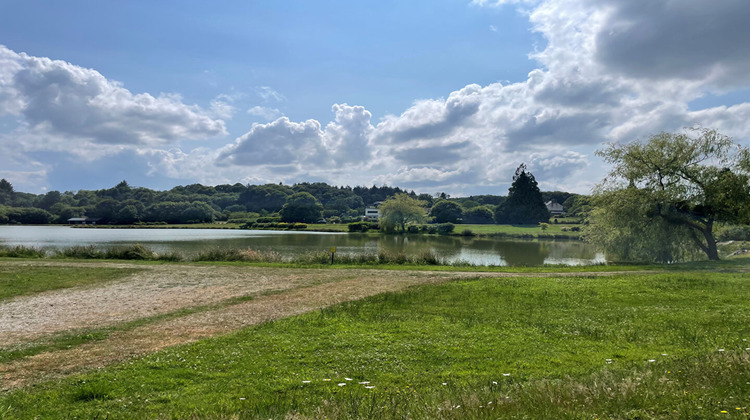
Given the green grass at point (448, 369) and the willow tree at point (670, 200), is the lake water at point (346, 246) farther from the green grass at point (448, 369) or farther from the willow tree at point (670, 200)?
the green grass at point (448, 369)

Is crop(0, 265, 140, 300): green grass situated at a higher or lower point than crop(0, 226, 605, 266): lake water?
higher

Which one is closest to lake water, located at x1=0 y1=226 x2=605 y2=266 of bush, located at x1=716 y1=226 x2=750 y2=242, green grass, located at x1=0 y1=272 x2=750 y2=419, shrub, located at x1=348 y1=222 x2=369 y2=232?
bush, located at x1=716 y1=226 x2=750 y2=242

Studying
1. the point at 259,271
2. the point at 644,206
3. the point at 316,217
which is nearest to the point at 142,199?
the point at 316,217

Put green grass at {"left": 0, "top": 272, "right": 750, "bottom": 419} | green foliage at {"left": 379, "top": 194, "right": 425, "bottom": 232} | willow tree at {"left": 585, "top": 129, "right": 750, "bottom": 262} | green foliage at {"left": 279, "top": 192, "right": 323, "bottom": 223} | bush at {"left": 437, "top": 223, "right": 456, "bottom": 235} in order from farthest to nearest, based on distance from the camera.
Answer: green foliage at {"left": 279, "top": 192, "right": 323, "bottom": 223}
bush at {"left": 437, "top": 223, "right": 456, "bottom": 235}
green foliage at {"left": 379, "top": 194, "right": 425, "bottom": 232}
willow tree at {"left": 585, "top": 129, "right": 750, "bottom": 262}
green grass at {"left": 0, "top": 272, "right": 750, "bottom": 419}

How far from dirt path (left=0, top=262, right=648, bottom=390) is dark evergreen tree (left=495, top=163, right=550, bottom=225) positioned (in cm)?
9926

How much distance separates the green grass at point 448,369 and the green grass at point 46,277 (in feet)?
40.0

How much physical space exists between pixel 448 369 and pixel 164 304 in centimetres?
1095

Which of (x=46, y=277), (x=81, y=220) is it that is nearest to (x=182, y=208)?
(x=81, y=220)

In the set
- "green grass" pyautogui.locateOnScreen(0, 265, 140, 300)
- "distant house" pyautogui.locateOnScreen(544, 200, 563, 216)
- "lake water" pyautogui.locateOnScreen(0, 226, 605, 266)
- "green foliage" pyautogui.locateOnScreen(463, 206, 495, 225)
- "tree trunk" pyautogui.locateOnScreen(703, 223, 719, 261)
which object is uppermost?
"distant house" pyautogui.locateOnScreen(544, 200, 563, 216)

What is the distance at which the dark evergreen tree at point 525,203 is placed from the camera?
11425cm

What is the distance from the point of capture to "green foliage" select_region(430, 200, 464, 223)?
388 feet

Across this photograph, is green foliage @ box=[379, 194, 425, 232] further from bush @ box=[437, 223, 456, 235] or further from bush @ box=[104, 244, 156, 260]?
bush @ box=[104, 244, 156, 260]

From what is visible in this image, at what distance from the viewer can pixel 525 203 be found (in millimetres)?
114812

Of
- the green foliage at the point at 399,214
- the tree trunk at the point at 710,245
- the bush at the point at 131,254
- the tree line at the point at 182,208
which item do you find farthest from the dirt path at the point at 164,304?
the tree line at the point at 182,208
